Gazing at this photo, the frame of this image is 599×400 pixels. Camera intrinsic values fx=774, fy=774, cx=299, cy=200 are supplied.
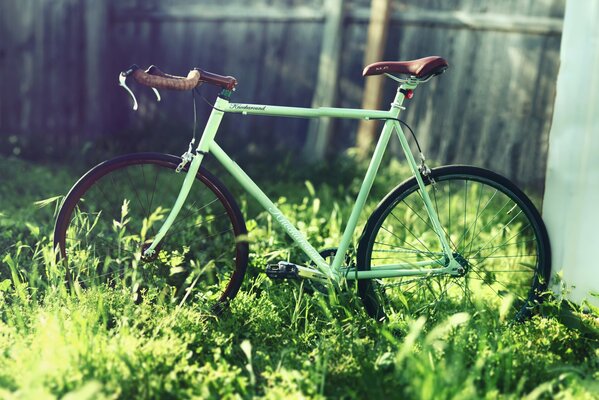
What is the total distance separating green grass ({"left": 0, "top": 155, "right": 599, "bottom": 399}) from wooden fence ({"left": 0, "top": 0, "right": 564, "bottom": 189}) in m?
2.45

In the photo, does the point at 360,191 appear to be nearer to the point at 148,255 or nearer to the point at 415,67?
the point at 415,67

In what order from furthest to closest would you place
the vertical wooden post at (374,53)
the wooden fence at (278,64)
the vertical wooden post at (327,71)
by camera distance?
the vertical wooden post at (327,71)
the vertical wooden post at (374,53)
the wooden fence at (278,64)

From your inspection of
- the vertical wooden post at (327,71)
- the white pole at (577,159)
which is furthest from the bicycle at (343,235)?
the vertical wooden post at (327,71)

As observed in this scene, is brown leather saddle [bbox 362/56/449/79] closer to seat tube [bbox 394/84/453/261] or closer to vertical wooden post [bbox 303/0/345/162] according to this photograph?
seat tube [bbox 394/84/453/261]

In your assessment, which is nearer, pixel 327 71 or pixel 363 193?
pixel 363 193

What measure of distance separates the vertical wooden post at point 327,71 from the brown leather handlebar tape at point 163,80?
3.33m

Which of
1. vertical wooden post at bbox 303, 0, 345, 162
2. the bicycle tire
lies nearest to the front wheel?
the bicycle tire

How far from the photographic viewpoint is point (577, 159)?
12.2 feet

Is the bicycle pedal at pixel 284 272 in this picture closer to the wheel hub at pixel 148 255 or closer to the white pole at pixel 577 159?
the wheel hub at pixel 148 255

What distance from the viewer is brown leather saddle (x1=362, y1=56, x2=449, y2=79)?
10.9ft

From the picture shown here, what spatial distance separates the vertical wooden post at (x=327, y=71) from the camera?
6.54 m

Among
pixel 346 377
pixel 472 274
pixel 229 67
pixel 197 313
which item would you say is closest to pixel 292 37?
pixel 229 67

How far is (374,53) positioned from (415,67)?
301cm

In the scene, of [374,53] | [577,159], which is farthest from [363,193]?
[374,53]
